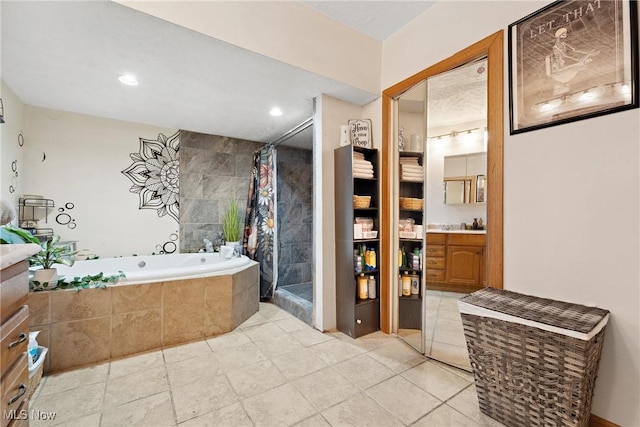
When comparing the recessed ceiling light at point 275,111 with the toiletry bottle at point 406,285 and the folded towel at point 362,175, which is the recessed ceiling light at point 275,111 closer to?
the folded towel at point 362,175

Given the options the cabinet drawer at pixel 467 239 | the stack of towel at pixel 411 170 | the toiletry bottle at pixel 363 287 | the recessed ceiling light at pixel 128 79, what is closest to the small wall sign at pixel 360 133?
the stack of towel at pixel 411 170

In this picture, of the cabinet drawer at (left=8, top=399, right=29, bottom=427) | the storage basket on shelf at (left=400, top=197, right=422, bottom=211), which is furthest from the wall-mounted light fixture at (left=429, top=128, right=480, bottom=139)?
the cabinet drawer at (left=8, top=399, right=29, bottom=427)

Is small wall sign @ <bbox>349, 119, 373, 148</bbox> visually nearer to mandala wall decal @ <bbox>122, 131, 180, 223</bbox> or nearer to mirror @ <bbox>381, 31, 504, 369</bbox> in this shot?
mirror @ <bbox>381, 31, 504, 369</bbox>

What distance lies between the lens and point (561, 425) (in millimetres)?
1137

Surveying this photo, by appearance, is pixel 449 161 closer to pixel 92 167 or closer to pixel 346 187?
pixel 346 187

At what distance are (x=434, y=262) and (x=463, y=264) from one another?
0.64 ft

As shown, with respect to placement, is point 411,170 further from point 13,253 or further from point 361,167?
point 13,253

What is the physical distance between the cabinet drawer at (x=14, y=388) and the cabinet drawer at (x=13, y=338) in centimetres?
2

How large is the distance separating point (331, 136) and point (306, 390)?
1996mm

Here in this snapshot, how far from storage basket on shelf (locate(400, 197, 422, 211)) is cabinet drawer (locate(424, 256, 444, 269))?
1.32 ft

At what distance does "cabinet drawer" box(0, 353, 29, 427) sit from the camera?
0.74m

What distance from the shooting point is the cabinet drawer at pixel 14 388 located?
0.74 metres

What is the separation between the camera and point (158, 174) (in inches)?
128

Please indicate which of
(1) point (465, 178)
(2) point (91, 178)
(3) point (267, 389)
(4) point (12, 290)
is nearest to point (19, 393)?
(4) point (12, 290)
